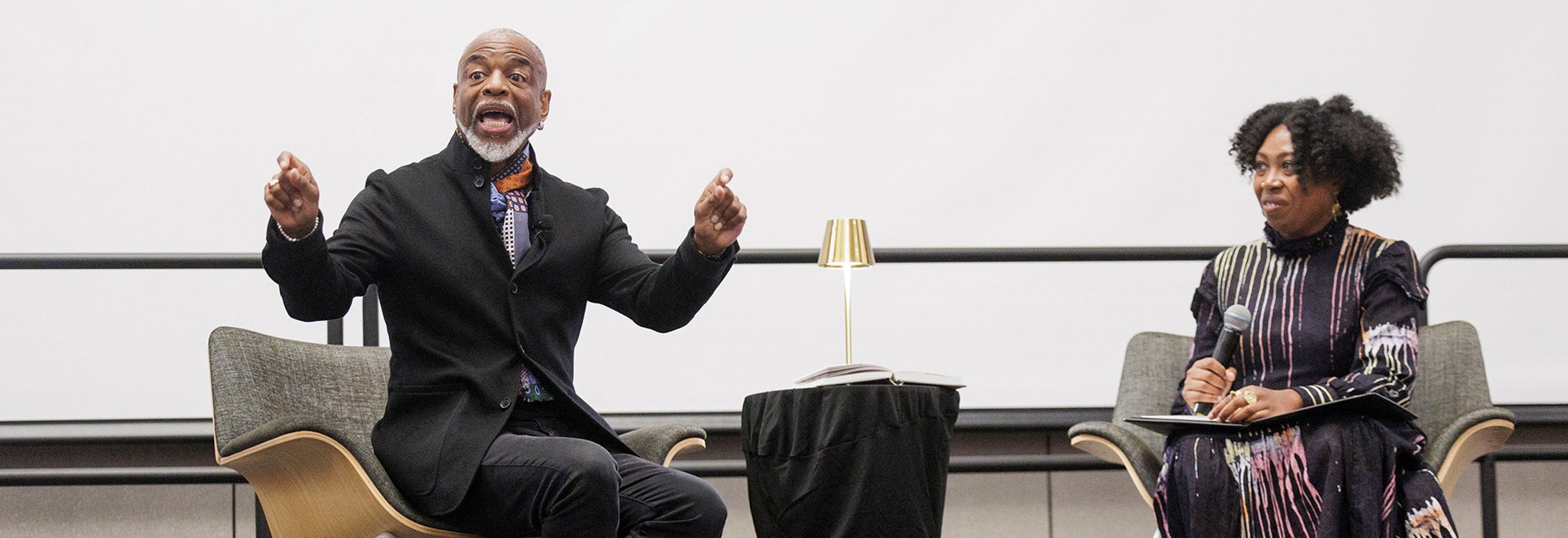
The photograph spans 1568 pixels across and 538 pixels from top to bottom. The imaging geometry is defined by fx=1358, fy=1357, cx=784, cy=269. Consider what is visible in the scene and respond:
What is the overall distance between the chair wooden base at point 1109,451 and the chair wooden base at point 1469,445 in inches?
21.5

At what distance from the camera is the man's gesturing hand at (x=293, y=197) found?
187cm

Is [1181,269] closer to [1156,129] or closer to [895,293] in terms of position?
[1156,129]

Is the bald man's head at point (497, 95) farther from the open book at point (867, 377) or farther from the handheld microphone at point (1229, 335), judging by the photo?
the handheld microphone at point (1229, 335)

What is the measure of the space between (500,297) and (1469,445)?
74.0 inches

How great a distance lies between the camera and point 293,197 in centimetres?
191

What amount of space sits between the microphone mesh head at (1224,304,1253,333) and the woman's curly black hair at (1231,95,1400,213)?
12.9 inches

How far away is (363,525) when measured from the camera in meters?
2.15

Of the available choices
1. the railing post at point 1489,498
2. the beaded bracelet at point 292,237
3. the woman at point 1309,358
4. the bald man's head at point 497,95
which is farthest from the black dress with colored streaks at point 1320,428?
the beaded bracelet at point 292,237

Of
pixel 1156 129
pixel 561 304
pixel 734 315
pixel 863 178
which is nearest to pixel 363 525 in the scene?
pixel 561 304

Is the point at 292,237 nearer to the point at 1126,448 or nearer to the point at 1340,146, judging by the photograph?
the point at 1126,448

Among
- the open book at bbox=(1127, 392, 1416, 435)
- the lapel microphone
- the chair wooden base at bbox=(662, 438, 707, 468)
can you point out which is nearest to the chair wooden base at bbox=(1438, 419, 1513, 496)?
the open book at bbox=(1127, 392, 1416, 435)

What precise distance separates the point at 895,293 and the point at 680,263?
184 centimetres

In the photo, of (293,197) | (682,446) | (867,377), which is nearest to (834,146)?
(867,377)

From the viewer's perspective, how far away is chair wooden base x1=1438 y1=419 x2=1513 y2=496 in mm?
2604
